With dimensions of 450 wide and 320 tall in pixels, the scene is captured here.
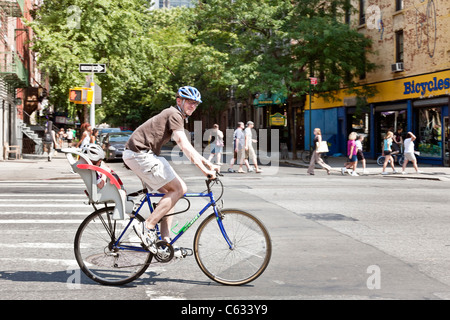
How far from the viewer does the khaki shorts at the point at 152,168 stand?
5.69 metres

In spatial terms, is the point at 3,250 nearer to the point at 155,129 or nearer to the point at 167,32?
the point at 155,129

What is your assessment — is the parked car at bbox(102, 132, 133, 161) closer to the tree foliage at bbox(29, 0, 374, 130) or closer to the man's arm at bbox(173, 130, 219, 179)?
the tree foliage at bbox(29, 0, 374, 130)

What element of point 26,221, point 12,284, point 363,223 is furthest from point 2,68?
point 12,284

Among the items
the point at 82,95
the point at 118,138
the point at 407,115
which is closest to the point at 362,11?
the point at 407,115

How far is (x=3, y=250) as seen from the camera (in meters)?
7.44

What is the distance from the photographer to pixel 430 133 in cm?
2839

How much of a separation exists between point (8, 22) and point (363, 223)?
2970 cm

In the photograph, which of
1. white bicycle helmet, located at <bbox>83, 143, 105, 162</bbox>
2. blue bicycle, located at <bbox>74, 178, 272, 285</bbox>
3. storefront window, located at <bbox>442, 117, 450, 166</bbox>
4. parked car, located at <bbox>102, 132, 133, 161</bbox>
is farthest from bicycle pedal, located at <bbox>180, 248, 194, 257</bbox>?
parked car, located at <bbox>102, 132, 133, 161</bbox>

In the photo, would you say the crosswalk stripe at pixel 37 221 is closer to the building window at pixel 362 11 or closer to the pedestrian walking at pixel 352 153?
the pedestrian walking at pixel 352 153

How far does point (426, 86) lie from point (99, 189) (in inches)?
994

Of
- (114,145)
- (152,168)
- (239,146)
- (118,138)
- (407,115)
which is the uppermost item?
(407,115)

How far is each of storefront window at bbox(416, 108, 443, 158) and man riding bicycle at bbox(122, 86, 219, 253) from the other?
23.9 m

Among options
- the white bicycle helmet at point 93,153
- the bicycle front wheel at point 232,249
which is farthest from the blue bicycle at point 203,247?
the white bicycle helmet at point 93,153

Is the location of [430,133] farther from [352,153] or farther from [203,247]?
[203,247]
